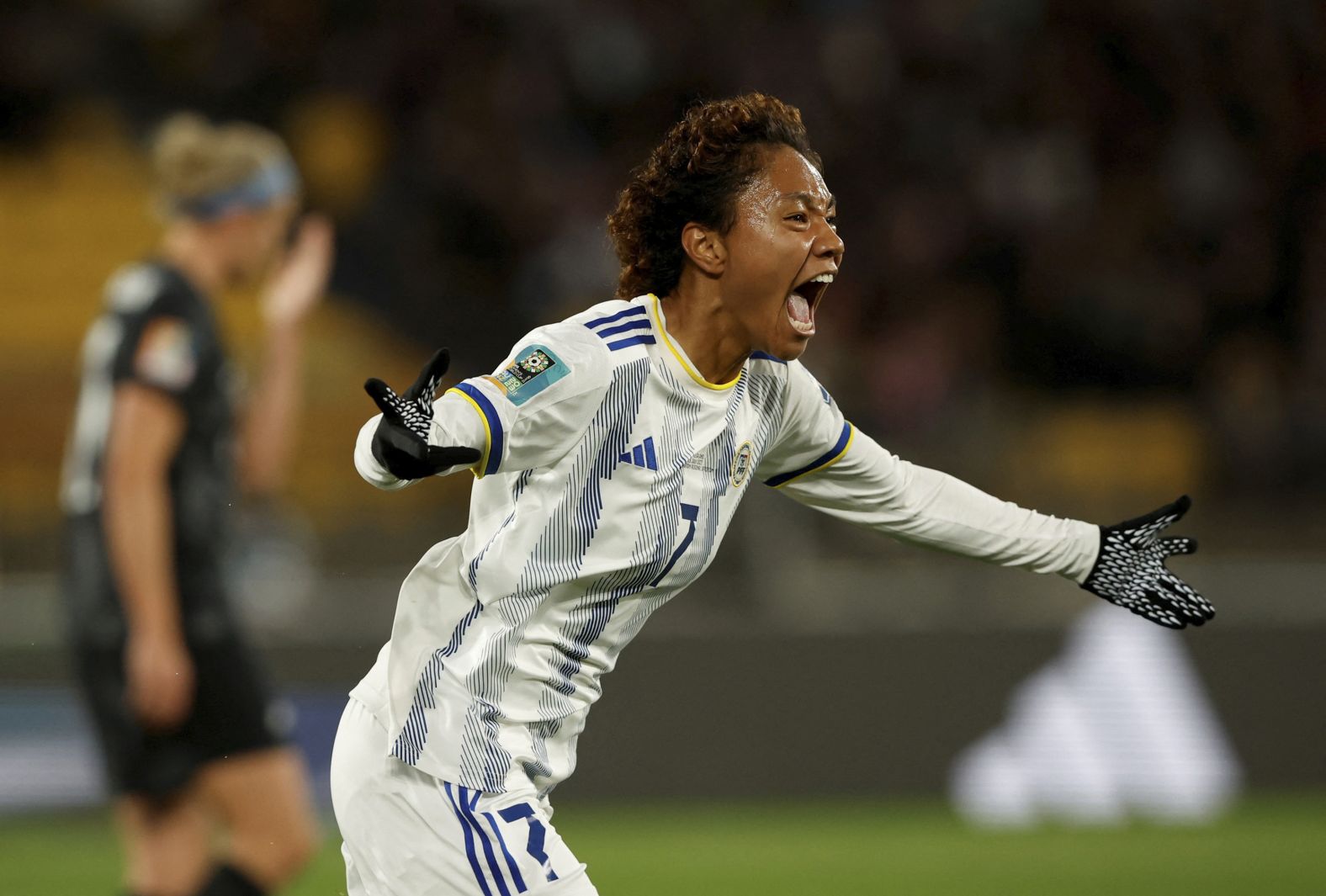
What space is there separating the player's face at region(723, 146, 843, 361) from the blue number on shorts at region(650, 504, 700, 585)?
31cm

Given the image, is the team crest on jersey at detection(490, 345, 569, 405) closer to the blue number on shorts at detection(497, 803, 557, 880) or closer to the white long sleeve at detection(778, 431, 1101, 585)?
the blue number on shorts at detection(497, 803, 557, 880)

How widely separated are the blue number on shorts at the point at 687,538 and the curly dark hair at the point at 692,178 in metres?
0.42

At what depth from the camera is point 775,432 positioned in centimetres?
347

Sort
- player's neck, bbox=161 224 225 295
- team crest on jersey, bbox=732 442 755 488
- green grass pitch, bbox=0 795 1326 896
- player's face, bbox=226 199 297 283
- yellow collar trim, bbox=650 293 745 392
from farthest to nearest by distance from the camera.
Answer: green grass pitch, bbox=0 795 1326 896, player's face, bbox=226 199 297 283, player's neck, bbox=161 224 225 295, team crest on jersey, bbox=732 442 755 488, yellow collar trim, bbox=650 293 745 392

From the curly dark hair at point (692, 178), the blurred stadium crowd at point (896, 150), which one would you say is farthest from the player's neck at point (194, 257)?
the blurred stadium crowd at point (896, 150)

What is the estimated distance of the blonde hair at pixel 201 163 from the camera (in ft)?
17.9

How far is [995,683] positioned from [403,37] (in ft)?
21.4

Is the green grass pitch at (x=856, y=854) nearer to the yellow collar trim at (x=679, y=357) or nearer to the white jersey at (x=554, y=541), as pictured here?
the white jersey at (x=554, y=541)

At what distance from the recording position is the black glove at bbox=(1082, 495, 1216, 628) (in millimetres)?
3654

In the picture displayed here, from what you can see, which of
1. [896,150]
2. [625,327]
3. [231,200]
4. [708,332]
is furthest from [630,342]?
[896,150]

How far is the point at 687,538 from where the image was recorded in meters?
3.19

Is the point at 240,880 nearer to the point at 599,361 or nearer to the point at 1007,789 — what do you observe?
the point at 599,361

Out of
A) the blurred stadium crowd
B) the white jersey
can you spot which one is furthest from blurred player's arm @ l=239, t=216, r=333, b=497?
the blurred stadium crowd

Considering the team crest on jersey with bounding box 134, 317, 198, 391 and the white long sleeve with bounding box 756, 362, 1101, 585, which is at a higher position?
the white long sleeve with bounding box 756, 362, 1101, 585
